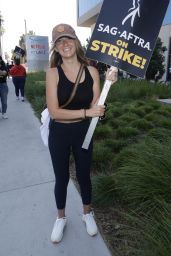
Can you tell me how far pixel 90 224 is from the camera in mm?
3102

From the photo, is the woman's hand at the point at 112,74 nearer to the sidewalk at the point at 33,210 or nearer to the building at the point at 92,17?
the sidewalk at the point at 33,210

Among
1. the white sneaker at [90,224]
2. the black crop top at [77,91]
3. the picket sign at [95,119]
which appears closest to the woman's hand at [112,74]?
the picket sign at [95,119]

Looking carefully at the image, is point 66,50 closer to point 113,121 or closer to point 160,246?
point 160,246

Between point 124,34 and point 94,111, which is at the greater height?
point 124,34

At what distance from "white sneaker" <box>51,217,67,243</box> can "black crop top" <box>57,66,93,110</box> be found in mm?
1178

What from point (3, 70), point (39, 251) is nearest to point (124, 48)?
point (39, 251)

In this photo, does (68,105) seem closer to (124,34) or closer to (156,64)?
(124,34)

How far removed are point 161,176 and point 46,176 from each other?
196 centimetres

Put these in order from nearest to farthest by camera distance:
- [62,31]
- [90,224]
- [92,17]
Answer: [62,31], [90,224], [92,17]

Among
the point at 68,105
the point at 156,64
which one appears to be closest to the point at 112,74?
the point at 68,105

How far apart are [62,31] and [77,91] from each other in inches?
19.7

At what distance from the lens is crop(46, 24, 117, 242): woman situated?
103 inches

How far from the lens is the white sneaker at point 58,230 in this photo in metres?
2.99

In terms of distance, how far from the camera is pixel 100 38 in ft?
9.24
